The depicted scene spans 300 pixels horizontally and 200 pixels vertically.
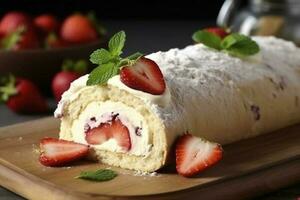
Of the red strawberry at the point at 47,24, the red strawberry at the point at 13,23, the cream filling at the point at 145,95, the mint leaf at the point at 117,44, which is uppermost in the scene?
the mint leaf at the point at 117,44

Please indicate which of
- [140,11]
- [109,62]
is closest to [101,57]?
[109,62]

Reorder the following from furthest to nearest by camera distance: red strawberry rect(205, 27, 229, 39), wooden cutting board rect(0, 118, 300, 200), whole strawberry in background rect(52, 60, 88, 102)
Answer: whole strawberry in background rect(52, 60, 88, 102) → red strawberry rect(205, 27, 229, 39) → wooden cutting board rect(0, 118, 300, 200)

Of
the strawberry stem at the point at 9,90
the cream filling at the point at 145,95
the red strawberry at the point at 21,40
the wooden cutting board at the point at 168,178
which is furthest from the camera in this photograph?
the red strawberry at the point at 21,40

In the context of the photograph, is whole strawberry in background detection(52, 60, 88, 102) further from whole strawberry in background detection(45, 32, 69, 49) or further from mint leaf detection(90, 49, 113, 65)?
mint leaf detection(90, 49, 113, 65)

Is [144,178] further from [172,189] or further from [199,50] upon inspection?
[199,50]

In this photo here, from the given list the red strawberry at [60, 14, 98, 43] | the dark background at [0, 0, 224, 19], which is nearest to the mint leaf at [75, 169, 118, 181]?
the red strawberry at [60, 14, 98, 43]

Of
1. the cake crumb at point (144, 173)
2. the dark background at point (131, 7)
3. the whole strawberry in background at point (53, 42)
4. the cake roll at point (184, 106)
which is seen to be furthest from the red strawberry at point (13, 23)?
the cake crumb at point (144, 173)

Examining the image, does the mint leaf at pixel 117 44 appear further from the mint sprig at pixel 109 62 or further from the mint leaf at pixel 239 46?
the mint leaf at pixel 239 46
